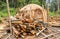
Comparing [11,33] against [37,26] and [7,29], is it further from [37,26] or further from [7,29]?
[37,26]

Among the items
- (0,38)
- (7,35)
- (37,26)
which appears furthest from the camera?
(37,26)

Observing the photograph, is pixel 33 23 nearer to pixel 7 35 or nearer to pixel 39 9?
pixel 7 35

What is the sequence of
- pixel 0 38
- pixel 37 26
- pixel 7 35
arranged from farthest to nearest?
pixel 37 26
pixel 7 35
pixel 0 38

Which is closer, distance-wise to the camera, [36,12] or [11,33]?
[11,33]

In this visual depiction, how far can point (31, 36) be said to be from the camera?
28.9ft

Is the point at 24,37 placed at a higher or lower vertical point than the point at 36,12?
lower

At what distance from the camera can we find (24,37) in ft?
28.2

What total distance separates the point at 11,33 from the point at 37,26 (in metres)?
1.47

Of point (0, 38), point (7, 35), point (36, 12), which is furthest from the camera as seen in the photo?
point (36, 12)

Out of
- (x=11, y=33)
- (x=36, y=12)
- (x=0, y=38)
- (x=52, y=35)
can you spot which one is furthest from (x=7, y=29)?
(x=36, y=12)

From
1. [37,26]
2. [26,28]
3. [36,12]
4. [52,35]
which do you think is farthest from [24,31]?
[36,12]

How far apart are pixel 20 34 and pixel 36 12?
3927 millimetres

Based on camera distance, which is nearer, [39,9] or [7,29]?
[7,29]

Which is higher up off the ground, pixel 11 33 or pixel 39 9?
pixel 39 9
